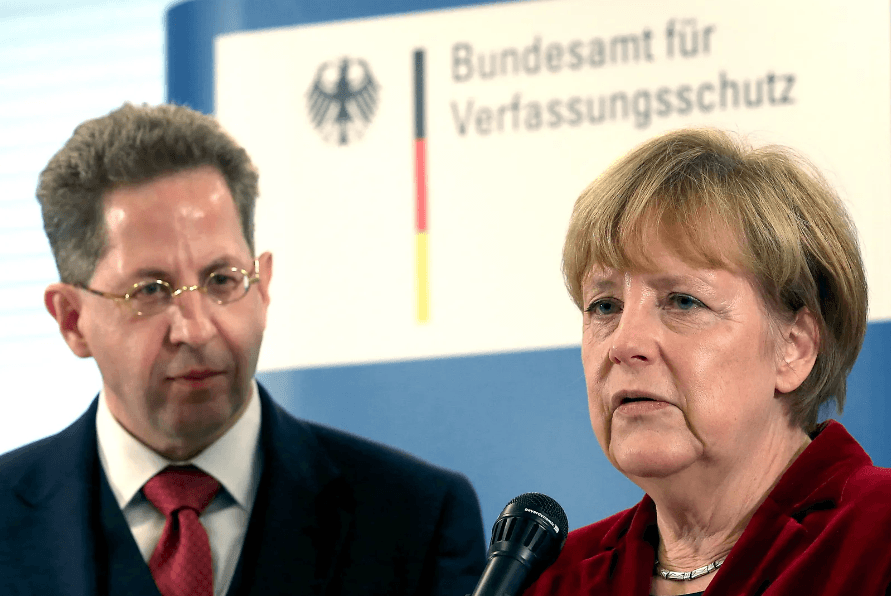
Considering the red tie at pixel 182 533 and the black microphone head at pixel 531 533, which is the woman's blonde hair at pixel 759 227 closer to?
the black microphone head at pixel 531 533

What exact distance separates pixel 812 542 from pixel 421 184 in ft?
5.68

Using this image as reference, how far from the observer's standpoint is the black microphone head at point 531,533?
1771mm

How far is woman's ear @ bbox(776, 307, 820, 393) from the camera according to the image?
1.93 metres

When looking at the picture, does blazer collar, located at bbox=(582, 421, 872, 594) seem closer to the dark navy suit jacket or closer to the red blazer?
the red blazer

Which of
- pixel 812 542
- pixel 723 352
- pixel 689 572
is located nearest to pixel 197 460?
pixel 689 572

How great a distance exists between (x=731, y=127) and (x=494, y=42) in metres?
0.70

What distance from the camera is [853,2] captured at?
2.92 metres

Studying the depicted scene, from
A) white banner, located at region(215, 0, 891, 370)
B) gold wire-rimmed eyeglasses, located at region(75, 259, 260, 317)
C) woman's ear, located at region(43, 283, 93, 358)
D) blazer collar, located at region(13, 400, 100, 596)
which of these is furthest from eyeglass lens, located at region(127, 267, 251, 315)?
white banner, located at region(215, 0, 891, 370)

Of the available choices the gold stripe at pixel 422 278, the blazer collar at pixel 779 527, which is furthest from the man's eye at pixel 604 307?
the gold stripe at pixel 422 278

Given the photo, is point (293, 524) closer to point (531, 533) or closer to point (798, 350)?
point (531, 533)

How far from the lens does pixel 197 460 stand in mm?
2555

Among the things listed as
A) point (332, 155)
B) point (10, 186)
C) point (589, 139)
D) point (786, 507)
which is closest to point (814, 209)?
point (786, 507)

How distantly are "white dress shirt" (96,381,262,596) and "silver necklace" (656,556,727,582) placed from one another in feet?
3.11

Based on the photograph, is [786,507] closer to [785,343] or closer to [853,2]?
[785,343]
